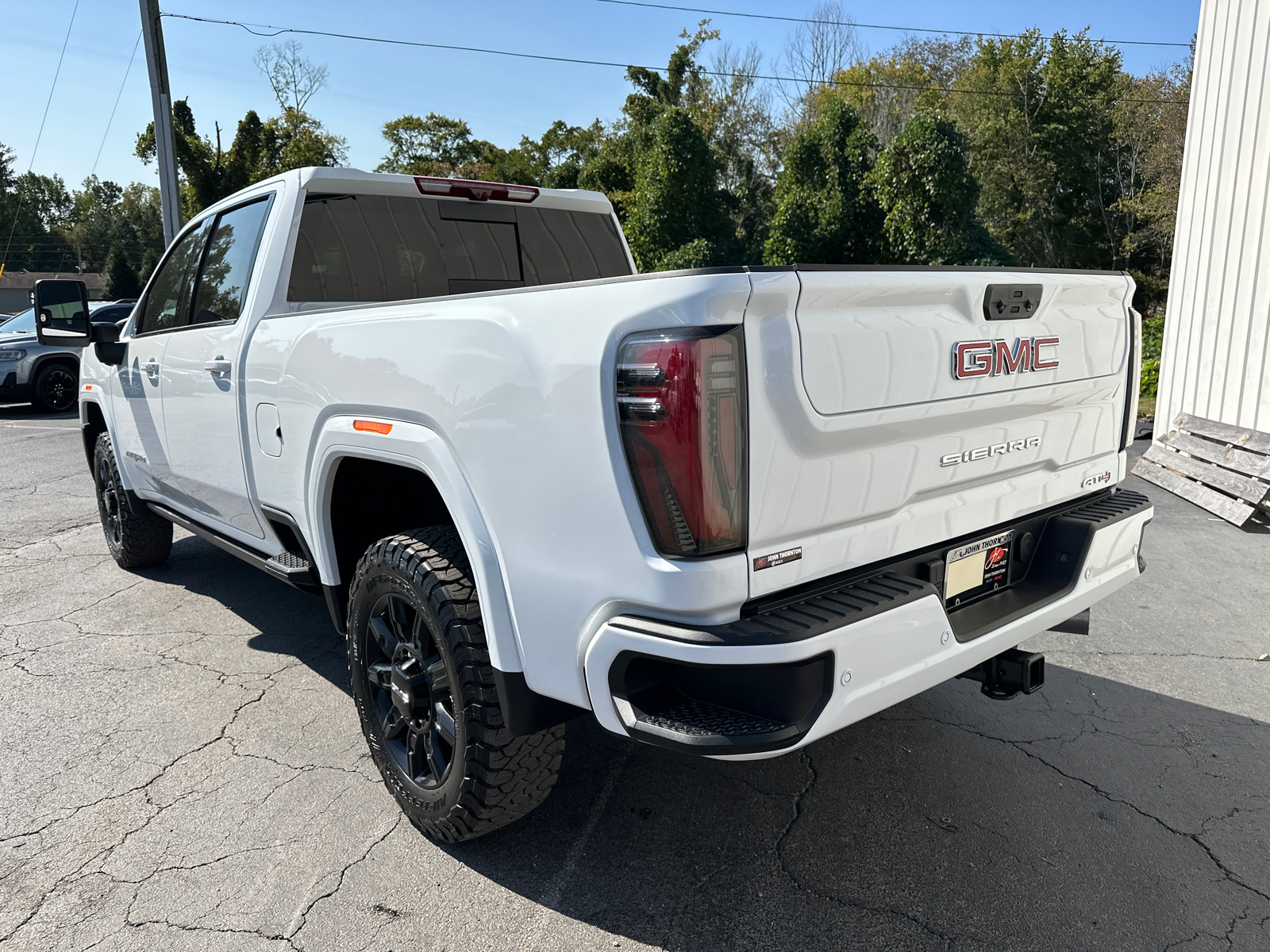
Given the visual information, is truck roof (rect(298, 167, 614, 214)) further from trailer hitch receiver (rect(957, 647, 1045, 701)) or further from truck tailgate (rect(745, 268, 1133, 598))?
trailer hitch receiver (rect(957, 647, 1045, 701))

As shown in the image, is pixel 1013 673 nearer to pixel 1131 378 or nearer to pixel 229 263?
pixel 1131 378

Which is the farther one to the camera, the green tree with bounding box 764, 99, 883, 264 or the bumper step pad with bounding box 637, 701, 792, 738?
the green tree with bounding box 764, 99, 883, 264

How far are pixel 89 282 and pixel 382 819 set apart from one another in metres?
84.0

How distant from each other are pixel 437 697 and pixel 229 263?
94.9 inches

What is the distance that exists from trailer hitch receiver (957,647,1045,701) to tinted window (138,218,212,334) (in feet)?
12.5

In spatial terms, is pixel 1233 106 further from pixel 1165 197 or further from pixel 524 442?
pixel 1165 197

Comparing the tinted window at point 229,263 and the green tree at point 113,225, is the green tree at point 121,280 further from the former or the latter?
the tinted window at point 229,263

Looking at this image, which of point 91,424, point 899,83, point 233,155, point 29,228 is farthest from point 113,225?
point 91,424

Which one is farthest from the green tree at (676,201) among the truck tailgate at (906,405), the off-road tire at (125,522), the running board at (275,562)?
the truck tailgate at (906,405)

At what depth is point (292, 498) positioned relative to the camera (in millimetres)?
3174

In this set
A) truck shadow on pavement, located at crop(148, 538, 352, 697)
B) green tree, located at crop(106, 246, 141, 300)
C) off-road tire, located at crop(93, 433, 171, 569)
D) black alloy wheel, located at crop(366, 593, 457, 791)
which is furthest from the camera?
green tree, located at crop(106, 246, 141, 300)

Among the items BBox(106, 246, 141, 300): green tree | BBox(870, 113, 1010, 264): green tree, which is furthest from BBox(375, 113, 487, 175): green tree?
BBox(870, 113, 1010, 264): green tree

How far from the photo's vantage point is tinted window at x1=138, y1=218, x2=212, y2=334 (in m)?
4.35

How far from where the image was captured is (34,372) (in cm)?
1391
